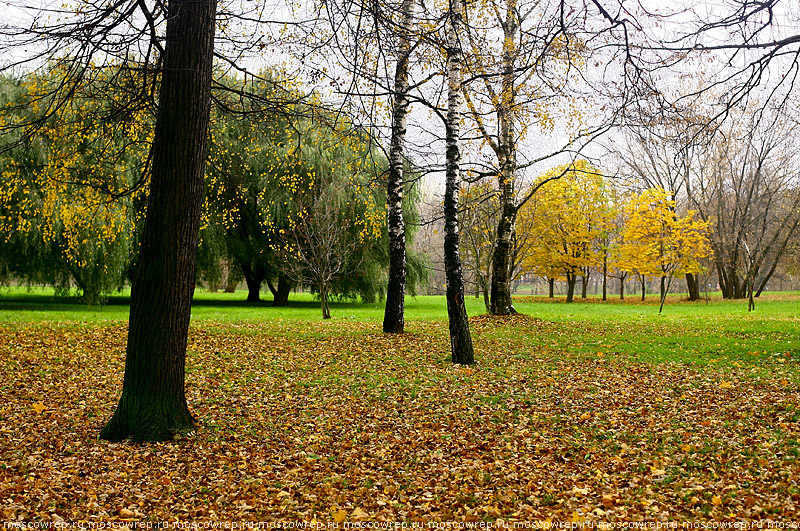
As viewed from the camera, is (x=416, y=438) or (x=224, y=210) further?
(x=224, y=210)

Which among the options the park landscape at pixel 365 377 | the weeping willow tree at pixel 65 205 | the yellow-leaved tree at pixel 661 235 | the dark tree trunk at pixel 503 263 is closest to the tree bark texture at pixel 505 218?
the dark tree trunk at pixel 503 263

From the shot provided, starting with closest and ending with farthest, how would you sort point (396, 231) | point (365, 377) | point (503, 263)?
point (365, 377), point (396, 231), point (503, 263)

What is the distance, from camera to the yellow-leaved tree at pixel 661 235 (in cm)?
2862

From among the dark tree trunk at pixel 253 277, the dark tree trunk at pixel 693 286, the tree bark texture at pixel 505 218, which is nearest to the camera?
the tree bark texture at pixel 505 218

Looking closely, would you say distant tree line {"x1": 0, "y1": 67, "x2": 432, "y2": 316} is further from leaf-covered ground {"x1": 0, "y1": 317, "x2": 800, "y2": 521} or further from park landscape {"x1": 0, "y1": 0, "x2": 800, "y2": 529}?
leaf-covered ground {"x1": 0, "y1": 317, "x2": 800, "y2": 521}

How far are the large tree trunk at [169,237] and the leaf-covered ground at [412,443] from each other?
36 centimetres

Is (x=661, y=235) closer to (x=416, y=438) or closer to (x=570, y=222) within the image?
(x=570, y=222)

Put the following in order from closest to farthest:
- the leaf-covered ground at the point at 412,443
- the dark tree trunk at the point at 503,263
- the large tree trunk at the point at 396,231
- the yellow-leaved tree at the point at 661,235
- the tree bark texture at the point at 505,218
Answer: the leaf-covered ground at the point at 412,443 → the large tree trunk at the point at 396,231 → the tree bark texture at the point at 505,218 → the dark tree trunk at the point at 503,263 → the yellow-leaved tree at the point at 661,235

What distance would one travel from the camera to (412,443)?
17.8 ft

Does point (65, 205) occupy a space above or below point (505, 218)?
below

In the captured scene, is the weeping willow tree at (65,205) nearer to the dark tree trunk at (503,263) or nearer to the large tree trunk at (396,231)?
the large tree trunk at (396,231)

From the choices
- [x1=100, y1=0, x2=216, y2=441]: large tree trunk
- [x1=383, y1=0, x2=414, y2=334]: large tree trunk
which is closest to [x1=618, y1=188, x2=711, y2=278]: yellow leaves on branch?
[x1=383, y1=0, x2=414, y2=334]: large tree trunk

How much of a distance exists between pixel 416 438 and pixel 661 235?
27.2 m

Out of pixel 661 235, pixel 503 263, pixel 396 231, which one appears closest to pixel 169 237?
pixel 396 231
